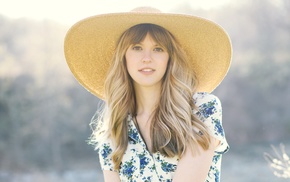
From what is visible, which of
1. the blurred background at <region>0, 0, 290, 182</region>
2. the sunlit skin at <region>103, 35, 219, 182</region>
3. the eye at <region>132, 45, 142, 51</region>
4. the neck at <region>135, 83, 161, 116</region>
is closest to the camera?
the sunlit skin at <region>103, 35, 219, 182</region>

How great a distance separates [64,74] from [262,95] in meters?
4.81

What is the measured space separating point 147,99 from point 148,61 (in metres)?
0.24

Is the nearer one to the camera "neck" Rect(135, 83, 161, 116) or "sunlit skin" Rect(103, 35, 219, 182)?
"sunlit skin" Rect(103, 35, 219, 182)

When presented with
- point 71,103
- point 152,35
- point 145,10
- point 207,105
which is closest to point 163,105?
point 207,105

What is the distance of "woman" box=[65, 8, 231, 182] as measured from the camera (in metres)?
2.51

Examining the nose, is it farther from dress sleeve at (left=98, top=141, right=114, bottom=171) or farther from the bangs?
dress sleeve at (left=98, top=141, right=114, bottom=171)

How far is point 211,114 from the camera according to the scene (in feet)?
8.30

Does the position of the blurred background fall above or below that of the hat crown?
above

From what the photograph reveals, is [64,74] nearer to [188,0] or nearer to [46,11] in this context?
[46,11]

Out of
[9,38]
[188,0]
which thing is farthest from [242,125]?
[9,38]

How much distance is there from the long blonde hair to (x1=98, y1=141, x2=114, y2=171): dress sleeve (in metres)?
0.03

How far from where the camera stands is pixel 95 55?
2943mm

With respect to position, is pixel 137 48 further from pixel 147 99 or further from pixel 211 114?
pixel 211 114

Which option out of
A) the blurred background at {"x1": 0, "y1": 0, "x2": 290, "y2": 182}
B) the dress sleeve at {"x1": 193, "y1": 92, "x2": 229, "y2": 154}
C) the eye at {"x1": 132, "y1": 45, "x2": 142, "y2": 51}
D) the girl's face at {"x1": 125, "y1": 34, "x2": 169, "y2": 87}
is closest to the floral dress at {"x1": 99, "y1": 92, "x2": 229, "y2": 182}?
the dress sleeve at {"x1": 193, "y1": 92, "x2": 229, "y2": 154}
